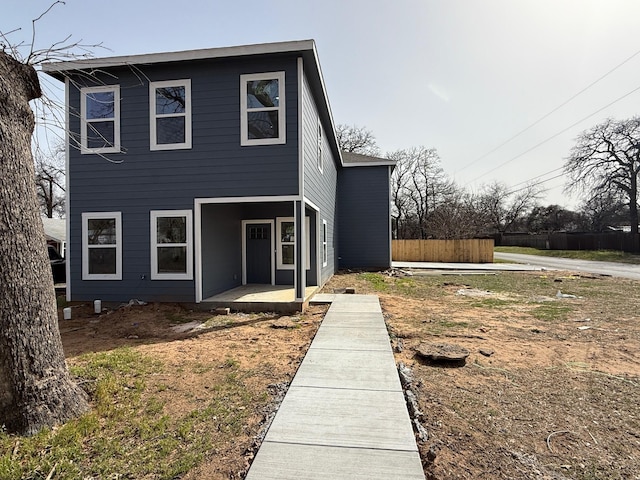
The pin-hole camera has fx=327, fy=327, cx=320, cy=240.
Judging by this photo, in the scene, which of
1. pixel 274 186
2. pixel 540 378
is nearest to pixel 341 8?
pixel 274 186

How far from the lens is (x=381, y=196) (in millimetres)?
15719

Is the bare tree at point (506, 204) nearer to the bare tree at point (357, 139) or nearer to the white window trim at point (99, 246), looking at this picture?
the bare tree at point (357, 139)

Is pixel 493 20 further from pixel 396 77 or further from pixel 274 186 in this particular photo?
pixel 274 186

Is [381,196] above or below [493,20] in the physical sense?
below

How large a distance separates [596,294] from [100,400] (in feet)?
39.5

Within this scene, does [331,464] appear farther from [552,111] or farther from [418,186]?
[418,186]

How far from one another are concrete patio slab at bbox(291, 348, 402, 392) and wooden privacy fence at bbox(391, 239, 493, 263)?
65.6 ft

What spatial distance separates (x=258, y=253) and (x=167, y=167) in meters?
3.70

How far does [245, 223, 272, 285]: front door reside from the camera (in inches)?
394

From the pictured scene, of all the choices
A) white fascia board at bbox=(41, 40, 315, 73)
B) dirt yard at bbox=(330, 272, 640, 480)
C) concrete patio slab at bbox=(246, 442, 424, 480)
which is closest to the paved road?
dirt yard at bbox=(330, 272, 640, 480)

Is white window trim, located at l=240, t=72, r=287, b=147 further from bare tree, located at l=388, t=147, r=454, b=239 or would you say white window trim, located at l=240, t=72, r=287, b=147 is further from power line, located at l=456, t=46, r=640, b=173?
bare tree, located at l=388, t=147, r=454, b=239

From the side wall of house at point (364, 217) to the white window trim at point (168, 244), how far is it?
9403 millimetres

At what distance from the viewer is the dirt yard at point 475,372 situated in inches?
92.9

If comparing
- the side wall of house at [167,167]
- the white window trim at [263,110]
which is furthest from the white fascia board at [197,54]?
the white window trim at [263,110]
